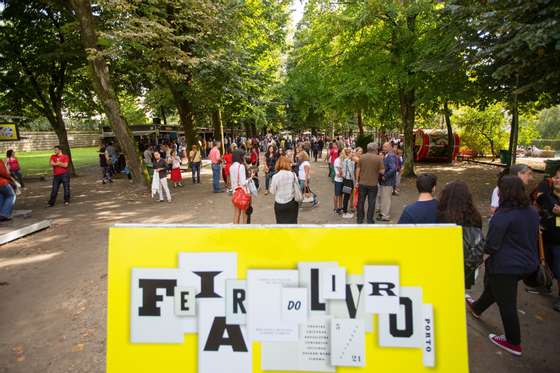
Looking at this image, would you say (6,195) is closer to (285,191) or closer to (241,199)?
(241,199)

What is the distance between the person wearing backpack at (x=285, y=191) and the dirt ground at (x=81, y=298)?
9.85 ft

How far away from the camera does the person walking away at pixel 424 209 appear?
11.4 feet

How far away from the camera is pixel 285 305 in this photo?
2412 mm

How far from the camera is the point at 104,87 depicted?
1291 cm

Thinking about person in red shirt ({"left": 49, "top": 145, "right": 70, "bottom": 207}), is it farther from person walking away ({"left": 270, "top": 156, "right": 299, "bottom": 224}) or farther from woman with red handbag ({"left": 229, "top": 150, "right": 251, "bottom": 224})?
person walking away ({"left": 270, "top": 156, "right": 299, "bottom": 224})

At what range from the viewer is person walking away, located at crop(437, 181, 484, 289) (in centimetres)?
340

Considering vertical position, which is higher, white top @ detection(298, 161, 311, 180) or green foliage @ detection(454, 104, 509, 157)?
green foliage @ detection(454, 104, 509, 157)

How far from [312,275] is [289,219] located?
3661mm

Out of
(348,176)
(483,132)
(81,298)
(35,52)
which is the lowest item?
(81,298)

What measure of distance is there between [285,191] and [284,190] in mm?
24

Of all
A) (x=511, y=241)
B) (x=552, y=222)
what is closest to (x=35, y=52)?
(x=511, y=241)

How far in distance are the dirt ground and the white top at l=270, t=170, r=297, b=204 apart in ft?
10.1

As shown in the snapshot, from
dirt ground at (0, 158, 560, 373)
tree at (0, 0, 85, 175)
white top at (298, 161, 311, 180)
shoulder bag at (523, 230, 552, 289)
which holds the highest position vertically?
Answer: tree at (0, 0, 85, 175)

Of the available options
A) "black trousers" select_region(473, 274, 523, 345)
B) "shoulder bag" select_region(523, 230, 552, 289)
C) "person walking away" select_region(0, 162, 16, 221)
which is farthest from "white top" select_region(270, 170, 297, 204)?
"person walking away" select_region(0, 162, 16, 221)
